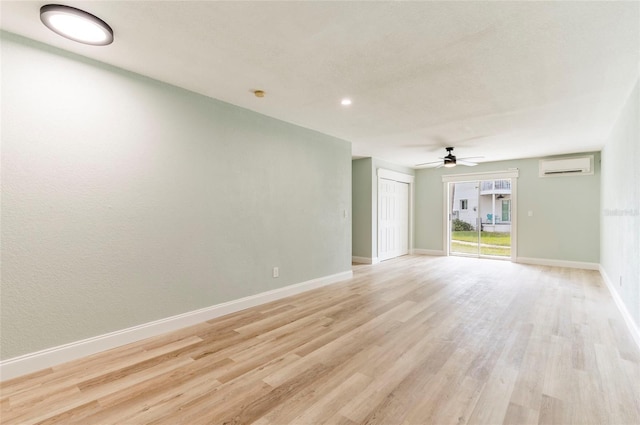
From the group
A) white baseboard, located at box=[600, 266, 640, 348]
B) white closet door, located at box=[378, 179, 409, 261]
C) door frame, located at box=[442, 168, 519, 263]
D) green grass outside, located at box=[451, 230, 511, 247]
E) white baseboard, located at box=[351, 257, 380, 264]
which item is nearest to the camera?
white baseboard, located at box=[600, 266, 640, 348]

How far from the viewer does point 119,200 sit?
8.71 feet

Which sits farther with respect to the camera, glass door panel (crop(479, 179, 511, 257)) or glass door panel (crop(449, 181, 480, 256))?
glass door panel (crop(449, 181, 480, 256))

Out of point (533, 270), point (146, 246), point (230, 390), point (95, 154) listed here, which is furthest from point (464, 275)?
point (95, 154)

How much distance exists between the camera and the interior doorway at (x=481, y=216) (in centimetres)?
752

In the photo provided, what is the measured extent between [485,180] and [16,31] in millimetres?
8347

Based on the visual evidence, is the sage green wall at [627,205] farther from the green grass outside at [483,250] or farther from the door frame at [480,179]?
the green grass outside at [483,250]

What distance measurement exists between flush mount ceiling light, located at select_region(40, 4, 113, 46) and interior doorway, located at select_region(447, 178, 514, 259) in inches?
308

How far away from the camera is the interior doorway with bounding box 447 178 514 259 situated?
7.52m

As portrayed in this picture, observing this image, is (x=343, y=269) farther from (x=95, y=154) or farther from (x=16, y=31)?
(x=16, y=31)

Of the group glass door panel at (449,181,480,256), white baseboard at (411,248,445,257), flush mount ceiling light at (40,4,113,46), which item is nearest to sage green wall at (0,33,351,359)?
flush mount ceiling light at (40,4,113,46)

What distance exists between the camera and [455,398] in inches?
75.1

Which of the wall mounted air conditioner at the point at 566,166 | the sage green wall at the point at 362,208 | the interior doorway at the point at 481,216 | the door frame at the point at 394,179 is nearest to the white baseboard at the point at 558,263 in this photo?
the interior doorway at the point at 481,216

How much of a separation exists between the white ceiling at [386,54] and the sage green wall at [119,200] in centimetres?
28

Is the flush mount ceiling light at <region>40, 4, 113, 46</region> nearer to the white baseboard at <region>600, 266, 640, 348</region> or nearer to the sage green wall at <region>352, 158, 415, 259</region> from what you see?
the white baseboard at <region>600, 266, 640, 348</region>
